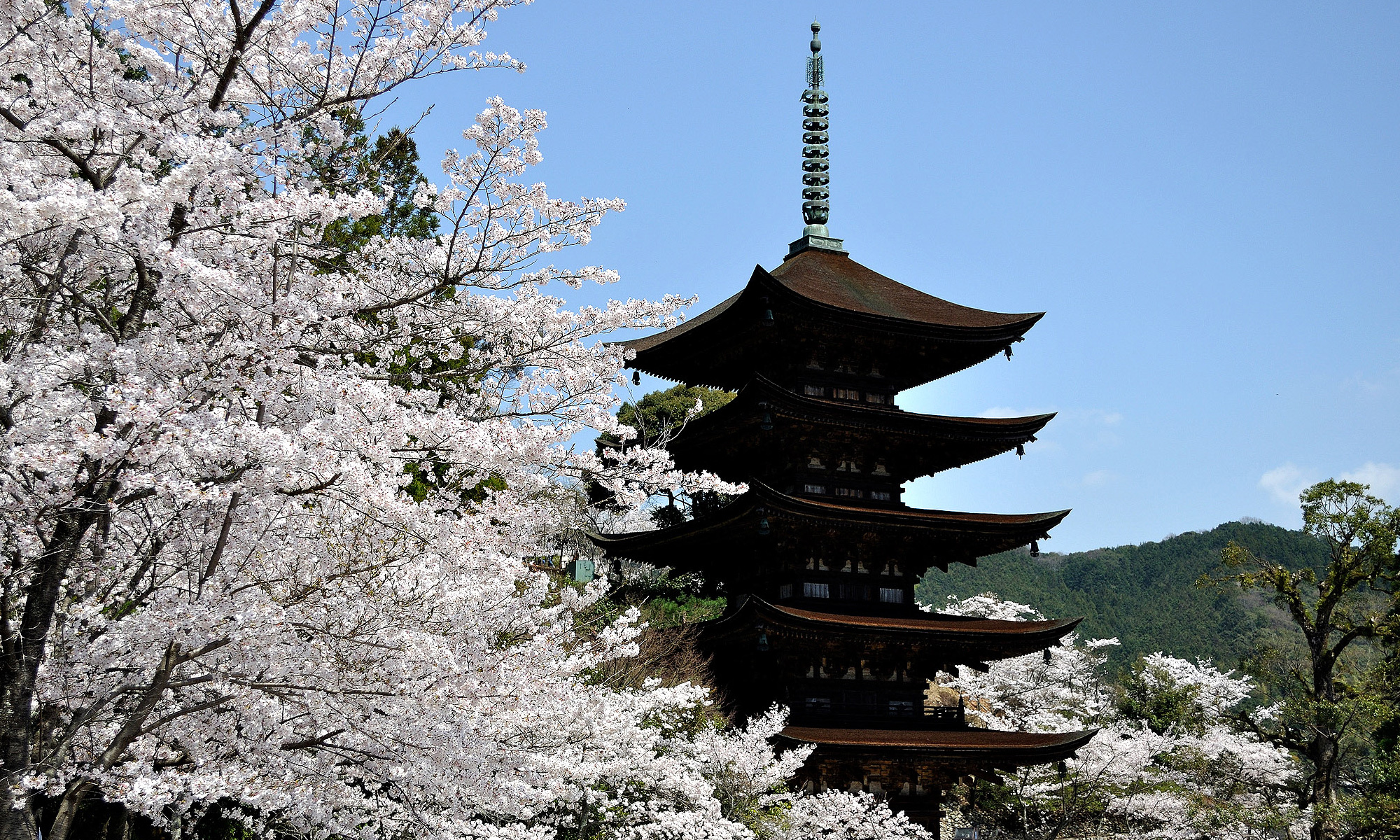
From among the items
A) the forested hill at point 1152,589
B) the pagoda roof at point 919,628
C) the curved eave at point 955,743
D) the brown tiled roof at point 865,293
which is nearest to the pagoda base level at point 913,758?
the curved eave at point 955,743

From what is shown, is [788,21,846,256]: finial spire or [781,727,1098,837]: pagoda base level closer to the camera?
[781,727,1098,837]: pagoda base level

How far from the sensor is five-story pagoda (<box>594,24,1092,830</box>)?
15797 millimetres

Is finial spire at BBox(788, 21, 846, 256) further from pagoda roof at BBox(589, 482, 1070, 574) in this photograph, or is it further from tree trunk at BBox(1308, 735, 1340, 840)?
tree trunk at BBox(1308, 735, 1340, 840)

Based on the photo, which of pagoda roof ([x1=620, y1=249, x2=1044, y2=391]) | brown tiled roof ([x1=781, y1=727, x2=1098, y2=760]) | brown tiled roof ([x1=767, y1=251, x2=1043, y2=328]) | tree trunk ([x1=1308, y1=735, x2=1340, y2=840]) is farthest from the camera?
tree trunk ([x1=1308, y1=735, x2=1340, y2=840])

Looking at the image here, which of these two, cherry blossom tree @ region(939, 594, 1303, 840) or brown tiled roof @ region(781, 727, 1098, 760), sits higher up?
brown tiled roof @ region(781, 727, 1098, 760)

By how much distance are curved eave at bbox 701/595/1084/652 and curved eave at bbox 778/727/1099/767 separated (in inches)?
55.7

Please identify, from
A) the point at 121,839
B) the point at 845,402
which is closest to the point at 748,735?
the point at 845,402

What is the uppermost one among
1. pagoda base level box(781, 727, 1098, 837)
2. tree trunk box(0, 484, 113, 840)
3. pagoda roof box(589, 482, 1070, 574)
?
pagoda roof box(589, 482, 1070, 574)

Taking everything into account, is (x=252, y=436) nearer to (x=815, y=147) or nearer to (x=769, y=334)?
(x=769, y=334)

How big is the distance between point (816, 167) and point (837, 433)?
6.82 metres

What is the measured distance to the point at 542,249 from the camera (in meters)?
7.23

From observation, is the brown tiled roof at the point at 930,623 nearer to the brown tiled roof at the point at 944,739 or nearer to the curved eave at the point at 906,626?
the curved eave at the point at 906,626

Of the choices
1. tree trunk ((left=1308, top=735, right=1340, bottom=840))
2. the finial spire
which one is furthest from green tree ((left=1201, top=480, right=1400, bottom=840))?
the finial spire

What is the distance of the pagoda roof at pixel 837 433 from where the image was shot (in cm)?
1614
